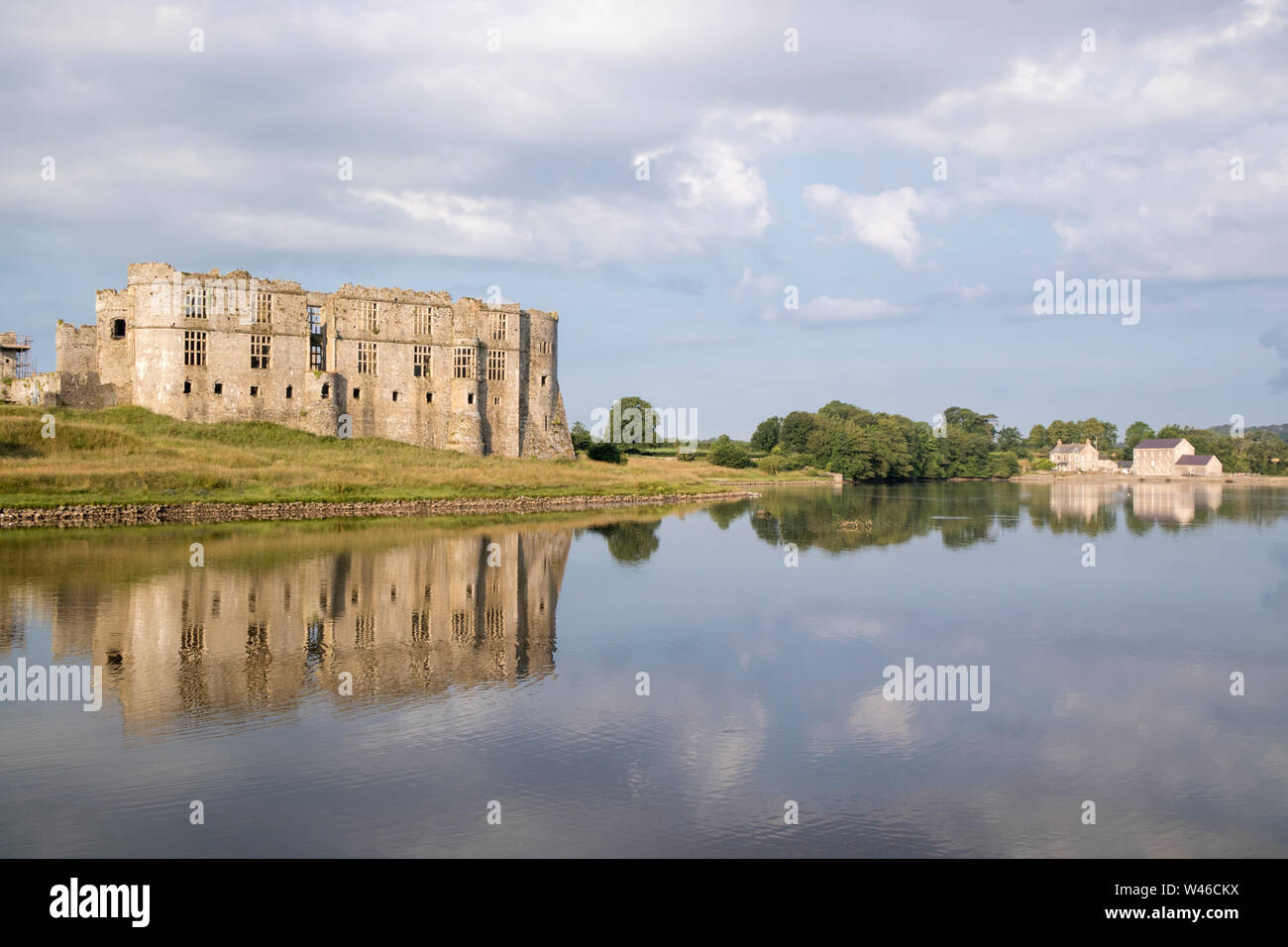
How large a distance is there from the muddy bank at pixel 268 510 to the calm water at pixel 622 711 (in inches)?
264

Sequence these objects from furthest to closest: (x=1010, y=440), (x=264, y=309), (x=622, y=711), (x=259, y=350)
Answer: (x=1010, y=440) < (x=264, y=309) < (x=259, y=350) < (x=622, y=711)

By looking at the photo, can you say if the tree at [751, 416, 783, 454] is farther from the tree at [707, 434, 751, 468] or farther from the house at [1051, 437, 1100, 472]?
the house at [1051, 437, 1100, 472]

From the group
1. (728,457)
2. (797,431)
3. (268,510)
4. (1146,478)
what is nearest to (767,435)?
(797,431)

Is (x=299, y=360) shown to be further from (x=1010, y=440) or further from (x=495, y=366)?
(x=1010, y=440)

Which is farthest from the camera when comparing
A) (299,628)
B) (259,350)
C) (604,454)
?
(604,454)

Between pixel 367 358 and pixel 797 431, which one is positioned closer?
pixel 367 358

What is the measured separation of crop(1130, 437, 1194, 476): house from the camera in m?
148

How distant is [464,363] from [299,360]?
10520 millimetres

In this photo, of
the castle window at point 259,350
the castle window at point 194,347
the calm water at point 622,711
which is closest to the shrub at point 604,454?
the castle window at point 259,350

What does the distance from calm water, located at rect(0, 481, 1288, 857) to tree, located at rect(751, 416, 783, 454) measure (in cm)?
10560

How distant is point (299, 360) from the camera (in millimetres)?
59125

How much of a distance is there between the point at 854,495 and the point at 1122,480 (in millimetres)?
73191
